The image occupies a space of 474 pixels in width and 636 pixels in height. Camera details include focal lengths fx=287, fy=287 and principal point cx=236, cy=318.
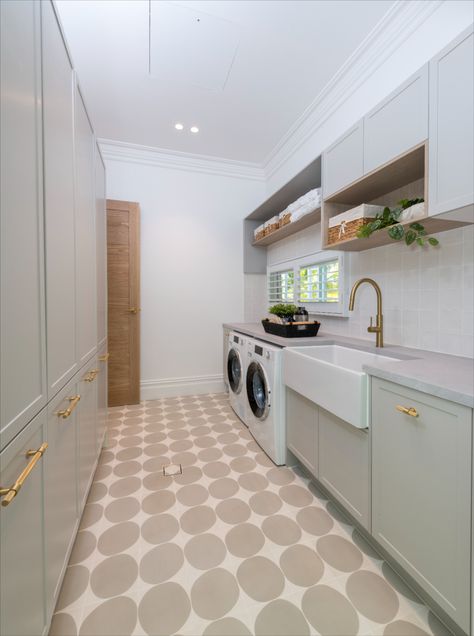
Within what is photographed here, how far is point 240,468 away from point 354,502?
0.84 metres

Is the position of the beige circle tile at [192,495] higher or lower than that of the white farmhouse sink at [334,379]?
lower

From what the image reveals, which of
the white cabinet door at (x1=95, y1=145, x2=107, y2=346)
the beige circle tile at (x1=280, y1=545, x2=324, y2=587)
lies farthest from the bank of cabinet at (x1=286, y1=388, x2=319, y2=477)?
the white cabinet door at (x1=95, y1=145, x2=107, y2=346)

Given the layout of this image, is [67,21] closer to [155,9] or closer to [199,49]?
[155,9]

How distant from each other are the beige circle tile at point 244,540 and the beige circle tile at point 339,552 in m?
0.28

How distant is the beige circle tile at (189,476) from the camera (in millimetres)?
1841

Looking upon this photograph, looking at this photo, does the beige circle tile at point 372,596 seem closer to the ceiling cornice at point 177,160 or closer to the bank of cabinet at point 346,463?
the bank of cabinet at point 346,463

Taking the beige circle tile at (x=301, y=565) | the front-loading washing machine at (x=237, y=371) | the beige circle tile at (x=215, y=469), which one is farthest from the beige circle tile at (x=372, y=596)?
the front-loading washing machine at (x=237, y=371)

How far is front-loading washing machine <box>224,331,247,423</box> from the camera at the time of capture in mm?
2561

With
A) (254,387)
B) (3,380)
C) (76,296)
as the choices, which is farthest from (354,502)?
(76,296)

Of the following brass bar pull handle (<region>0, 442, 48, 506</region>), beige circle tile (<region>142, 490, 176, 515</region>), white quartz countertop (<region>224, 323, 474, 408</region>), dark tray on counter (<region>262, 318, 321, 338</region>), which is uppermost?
dark tray on counter (<region>262, 318, 321, 338</region>)

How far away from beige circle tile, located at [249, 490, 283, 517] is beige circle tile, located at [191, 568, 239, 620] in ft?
1.32

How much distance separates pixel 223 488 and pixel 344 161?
2.15 m

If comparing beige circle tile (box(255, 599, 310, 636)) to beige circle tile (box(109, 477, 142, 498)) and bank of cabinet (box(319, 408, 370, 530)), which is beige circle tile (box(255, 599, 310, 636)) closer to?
bank of cabinet (box(319, 408, 370, 530))

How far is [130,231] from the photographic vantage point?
310 cm
